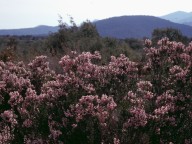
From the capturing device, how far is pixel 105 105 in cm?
598

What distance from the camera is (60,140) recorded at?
620cm

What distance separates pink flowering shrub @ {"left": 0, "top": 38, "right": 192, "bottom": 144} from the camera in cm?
583

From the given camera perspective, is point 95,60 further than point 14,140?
Yes

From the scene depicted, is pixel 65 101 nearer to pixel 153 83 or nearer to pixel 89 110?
pixel 89 110

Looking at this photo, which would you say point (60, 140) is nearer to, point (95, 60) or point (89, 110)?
point (89, 110)

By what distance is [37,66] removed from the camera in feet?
25.7

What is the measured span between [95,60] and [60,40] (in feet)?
88.6

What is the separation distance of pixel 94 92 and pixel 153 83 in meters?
1.27

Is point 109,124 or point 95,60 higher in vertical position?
point 95,60

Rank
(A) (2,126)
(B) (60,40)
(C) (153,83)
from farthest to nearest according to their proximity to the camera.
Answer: (B) (60,40) → (C) (153,83) → (A) (2,126)

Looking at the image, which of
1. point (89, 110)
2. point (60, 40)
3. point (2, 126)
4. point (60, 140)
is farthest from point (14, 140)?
point (60, 40)

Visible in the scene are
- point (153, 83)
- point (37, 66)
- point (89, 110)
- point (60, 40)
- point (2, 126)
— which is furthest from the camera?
point (60, 40)

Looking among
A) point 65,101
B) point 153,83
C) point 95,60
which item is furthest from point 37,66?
point 153,83

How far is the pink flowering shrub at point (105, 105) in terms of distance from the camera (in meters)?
5.83
